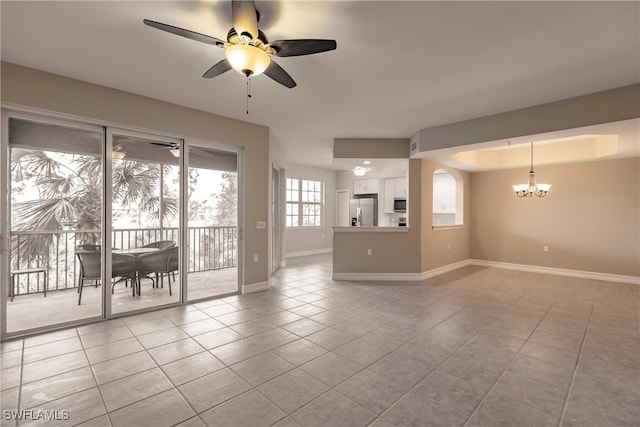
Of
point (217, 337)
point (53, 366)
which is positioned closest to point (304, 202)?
point (217, 337)

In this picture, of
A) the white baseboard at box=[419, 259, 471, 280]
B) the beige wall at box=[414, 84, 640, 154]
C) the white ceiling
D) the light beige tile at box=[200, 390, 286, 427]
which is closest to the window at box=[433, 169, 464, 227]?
the white baseboard at box=[419, 259, 471, 280]

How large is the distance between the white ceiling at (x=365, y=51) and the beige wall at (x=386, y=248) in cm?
189

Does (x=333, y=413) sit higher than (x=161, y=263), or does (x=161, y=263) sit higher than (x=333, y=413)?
(x=161, y=263)

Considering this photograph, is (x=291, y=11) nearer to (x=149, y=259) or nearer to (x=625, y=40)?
(x=625, y=40)

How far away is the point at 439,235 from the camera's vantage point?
6062 mm

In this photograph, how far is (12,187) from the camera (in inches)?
115

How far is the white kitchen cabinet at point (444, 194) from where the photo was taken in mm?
7708

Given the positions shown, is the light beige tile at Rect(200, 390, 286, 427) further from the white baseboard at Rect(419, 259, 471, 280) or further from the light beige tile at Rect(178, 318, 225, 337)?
the white baseboard at Rect(419, 259, 471, 280)

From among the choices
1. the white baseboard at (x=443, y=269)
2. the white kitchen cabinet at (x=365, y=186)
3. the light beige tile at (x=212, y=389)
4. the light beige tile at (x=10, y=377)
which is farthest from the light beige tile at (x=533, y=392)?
the white kitchen cabinet at (x=365, y=186)

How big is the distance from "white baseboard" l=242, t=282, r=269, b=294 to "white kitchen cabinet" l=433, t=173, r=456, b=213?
215 inches

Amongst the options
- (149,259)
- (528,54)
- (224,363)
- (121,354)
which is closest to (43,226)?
(149,259)

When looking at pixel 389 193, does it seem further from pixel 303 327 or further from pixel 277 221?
pixel 303 327

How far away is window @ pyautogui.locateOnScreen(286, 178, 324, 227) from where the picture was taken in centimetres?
834

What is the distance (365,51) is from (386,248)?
381 centimetres
